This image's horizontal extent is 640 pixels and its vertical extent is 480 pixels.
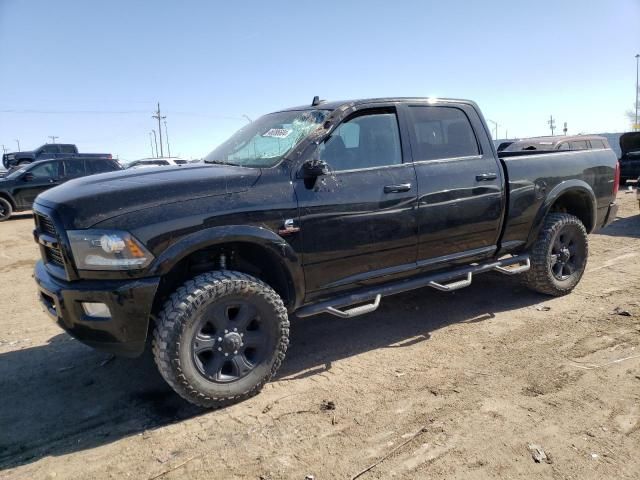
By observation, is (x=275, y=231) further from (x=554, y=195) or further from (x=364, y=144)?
(x=554, y=195)

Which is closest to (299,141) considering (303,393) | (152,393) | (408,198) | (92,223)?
(408,198)

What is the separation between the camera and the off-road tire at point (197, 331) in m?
2.90

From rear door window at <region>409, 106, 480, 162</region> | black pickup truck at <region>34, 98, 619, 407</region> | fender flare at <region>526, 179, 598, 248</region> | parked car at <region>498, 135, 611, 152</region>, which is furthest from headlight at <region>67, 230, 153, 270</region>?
parked car at <region>498, 135, 611, 152</region>

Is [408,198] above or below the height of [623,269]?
above

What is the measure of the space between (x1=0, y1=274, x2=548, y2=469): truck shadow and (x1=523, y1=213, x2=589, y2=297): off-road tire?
22cm

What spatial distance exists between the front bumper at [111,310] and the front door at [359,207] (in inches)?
44.9

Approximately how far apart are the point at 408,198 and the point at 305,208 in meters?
0.95

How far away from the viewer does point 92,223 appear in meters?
2.76

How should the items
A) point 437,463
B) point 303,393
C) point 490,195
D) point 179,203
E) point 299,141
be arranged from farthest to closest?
point 490,195 → point 299,141 → point 303,393 → point 179,203 → point 437,463

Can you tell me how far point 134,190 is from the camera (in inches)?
116

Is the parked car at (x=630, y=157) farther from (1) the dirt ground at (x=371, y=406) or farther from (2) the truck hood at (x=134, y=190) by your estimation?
(2) the truck hood at (x=134, y=190)

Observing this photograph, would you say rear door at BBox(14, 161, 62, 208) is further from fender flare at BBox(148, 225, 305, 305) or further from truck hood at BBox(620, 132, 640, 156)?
truck hood at BBox(620, 132, 640, 156)

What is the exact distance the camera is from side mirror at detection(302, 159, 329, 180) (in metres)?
3.34

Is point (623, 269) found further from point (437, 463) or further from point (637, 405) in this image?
point (437, 463)
